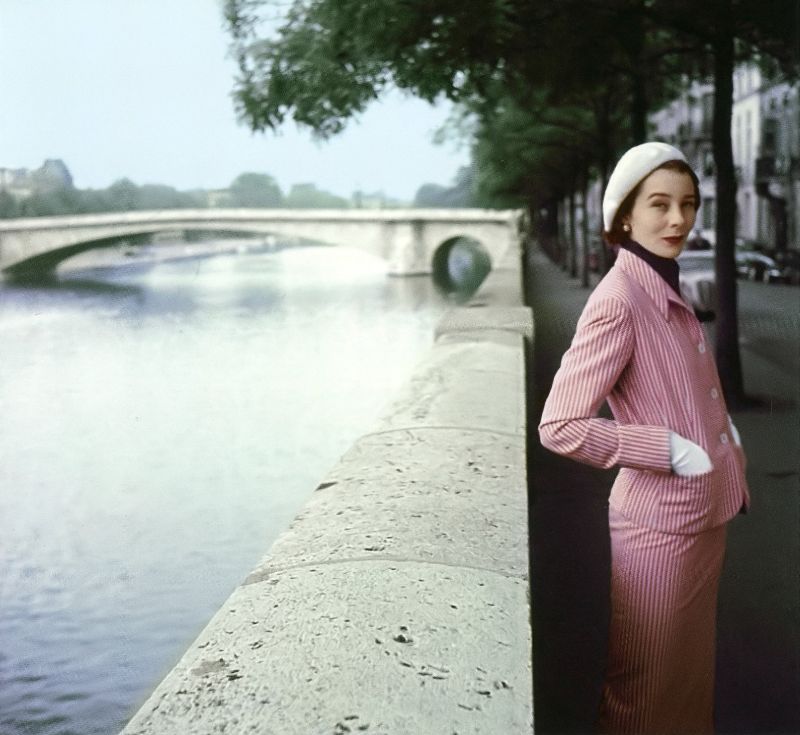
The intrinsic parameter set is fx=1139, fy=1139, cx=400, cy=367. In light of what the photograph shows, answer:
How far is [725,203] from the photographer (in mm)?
6578

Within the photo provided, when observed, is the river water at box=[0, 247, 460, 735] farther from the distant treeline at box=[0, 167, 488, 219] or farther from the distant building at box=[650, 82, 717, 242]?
the distant building at box=[650, 82, 717, 242]

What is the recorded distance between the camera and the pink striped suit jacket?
1646mm

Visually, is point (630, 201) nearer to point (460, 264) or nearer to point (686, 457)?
point (686, 457)

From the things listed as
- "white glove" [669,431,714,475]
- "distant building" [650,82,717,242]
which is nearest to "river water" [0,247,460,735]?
"white glove" [669,431,714,475]

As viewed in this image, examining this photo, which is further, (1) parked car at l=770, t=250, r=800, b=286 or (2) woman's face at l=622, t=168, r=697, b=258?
(1) parked car at l=770, t=250, r=800, b=286

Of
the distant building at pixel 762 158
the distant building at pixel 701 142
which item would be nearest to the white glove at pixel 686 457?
the distant building at pixel 762 158

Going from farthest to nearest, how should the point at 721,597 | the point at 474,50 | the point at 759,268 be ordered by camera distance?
the point at 759,268 < the point at 474,50 < the point at 721,597

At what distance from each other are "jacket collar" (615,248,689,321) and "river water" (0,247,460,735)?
219cm

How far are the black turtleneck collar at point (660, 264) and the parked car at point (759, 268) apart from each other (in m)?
20.1

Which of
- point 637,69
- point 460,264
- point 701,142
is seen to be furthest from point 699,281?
point 460,264

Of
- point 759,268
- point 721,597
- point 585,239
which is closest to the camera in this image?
point 721,597

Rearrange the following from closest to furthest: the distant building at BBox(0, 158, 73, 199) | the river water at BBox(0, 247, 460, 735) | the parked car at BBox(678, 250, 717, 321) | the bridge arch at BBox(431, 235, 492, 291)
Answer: the distant building at BBox(0, 158, 73, 199) < the river water at BBox(0, 247, 460, 735) < the parked car at BBox(678, 250, 717, 321) < the bridge arch at BBox(431, 235, 492, 291)

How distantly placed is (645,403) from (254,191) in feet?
8.03

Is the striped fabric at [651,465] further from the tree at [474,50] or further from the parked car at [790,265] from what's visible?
the parked car at [790,265]
